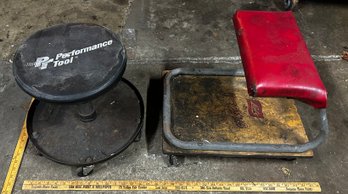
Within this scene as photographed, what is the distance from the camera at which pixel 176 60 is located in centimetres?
253

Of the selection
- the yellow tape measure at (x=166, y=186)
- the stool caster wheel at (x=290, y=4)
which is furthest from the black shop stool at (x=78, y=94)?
the stool caster wheel at (x=290, y=4)

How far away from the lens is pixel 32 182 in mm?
1903

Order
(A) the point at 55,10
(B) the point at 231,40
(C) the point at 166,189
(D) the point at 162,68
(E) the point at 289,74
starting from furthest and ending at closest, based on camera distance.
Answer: (A) the point at 55,10
(B) the point at 231,40
(D) the point at 162,68
(C) the point at 166,189
(E) the point at 289,74

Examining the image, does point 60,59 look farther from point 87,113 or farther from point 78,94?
point 87,113

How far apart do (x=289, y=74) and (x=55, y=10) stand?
83.5 inches

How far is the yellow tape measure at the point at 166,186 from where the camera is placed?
6.19 feet

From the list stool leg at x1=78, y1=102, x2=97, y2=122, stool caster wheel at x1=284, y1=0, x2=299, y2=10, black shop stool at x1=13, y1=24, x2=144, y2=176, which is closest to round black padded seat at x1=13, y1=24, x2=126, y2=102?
black shop stool at x1=13, y1=24, x2=144, y2=176

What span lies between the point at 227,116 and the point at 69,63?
0.97m

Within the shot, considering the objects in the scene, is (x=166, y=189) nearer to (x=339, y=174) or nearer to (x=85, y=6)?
(x=339, y=174)

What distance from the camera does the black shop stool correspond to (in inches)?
59.8

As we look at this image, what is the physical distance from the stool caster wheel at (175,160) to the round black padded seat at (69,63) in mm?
643

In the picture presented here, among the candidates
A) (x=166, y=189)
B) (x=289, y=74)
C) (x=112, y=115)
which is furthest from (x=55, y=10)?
(x=289, y=74)

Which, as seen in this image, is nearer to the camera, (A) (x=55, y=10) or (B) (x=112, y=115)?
(B) (x=112, y=115)

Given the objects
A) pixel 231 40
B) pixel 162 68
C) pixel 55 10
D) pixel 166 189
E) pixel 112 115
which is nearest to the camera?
pixel 166 189
